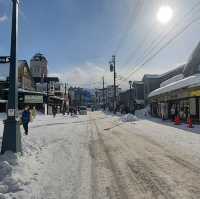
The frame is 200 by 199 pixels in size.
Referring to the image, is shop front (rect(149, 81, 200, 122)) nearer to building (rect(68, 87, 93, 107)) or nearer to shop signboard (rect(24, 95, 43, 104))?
shop signboard (rect(24, 95, 43, 104))

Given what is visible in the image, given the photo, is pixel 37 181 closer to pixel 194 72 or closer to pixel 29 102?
pixel 194 72

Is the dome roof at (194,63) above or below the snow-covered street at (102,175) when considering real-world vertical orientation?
above

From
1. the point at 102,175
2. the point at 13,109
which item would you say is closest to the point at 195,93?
the point at 13,109

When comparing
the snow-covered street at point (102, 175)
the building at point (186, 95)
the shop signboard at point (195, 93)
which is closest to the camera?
the snow-covered street at point (102, 175)

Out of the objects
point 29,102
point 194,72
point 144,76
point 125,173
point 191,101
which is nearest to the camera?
point 125,173

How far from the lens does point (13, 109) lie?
8.49 m

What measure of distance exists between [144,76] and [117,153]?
206ft

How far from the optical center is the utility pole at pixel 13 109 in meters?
8.23

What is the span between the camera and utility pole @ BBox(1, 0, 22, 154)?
8.23 m

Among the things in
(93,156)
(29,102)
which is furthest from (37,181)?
(29,102)

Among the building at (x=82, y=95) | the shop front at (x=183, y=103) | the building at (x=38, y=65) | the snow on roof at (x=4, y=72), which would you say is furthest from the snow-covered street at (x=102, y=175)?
the building at (x=82, y=95)

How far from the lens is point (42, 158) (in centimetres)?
Result: 903

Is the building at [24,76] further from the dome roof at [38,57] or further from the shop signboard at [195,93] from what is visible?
the dome roof at [38,57]

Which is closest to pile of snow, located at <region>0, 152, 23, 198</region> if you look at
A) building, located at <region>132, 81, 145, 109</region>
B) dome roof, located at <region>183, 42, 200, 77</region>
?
dome roof, located at <region>183, 42, 200, 77</region>
